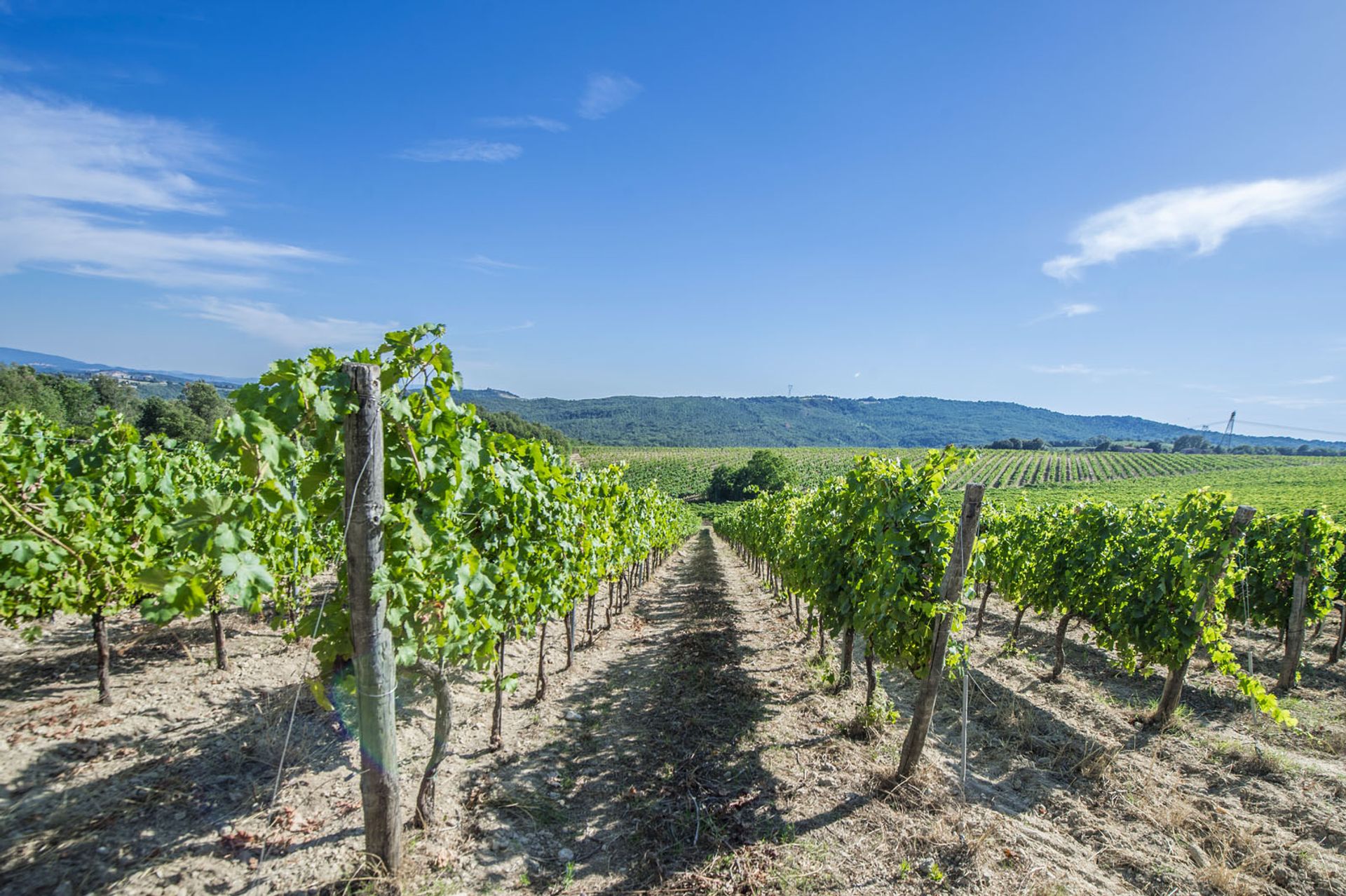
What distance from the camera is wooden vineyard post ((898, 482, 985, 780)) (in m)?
5.45

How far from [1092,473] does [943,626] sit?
3843 inches

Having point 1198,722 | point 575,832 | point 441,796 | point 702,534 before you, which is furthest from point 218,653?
point 702,534

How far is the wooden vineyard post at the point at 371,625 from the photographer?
3377mm

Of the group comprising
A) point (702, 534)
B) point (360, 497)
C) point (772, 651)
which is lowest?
point (702, 534)

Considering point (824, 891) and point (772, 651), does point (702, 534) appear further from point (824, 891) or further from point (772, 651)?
point (824, 891)

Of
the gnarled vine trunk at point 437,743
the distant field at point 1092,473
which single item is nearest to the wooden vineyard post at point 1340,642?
the gnarled vine trunk at point 437,743

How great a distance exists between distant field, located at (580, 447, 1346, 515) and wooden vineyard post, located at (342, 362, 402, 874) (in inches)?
1256

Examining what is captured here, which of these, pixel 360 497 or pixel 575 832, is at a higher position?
pixel 360 497

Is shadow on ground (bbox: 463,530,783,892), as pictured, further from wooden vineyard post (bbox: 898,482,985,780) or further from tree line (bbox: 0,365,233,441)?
tree line (bbox: 0,365,233,441)

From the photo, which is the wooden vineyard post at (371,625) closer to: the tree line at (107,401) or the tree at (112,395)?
the tree line at (107,401)

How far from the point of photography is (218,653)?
25.3 ft

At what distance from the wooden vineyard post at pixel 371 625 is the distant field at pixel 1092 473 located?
31.9 metres

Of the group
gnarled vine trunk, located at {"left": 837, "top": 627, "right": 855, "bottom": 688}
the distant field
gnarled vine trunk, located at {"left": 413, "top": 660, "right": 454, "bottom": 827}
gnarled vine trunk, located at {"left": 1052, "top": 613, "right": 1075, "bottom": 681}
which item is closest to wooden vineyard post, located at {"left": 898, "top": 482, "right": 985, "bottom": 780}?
gnarled vine trunk, located at {"left": 837, "top": 627, "right": 855, "bottom": 688}

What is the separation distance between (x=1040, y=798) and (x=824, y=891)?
126 inches
